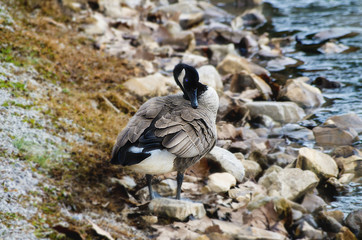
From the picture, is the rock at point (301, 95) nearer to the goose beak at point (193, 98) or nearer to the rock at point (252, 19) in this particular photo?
the goose beak at point (193, 98)

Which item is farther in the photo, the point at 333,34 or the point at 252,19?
the point at 252,19

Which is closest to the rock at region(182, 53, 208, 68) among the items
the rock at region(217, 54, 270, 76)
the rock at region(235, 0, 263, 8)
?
the rock at region(217, 54, 270, 76)

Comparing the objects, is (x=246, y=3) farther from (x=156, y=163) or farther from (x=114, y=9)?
(x=156, y=163)

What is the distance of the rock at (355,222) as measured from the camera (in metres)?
5.16

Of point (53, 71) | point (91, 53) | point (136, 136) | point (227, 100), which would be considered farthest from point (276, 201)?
point (91, 53)

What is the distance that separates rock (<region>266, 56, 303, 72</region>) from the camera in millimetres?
11961

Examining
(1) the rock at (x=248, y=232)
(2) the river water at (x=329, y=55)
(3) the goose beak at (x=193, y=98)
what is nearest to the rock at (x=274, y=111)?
(2) the river water at (x=329, y=55)

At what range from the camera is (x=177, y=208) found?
523cm

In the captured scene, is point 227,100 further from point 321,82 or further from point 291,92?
point 321,82

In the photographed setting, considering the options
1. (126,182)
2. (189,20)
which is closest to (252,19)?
(189,20)

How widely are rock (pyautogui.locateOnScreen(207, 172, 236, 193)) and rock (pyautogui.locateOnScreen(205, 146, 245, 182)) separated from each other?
0.15 metres

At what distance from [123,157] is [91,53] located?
5.43 m

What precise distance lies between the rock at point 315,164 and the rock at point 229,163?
0.90m

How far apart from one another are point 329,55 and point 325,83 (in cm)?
244
